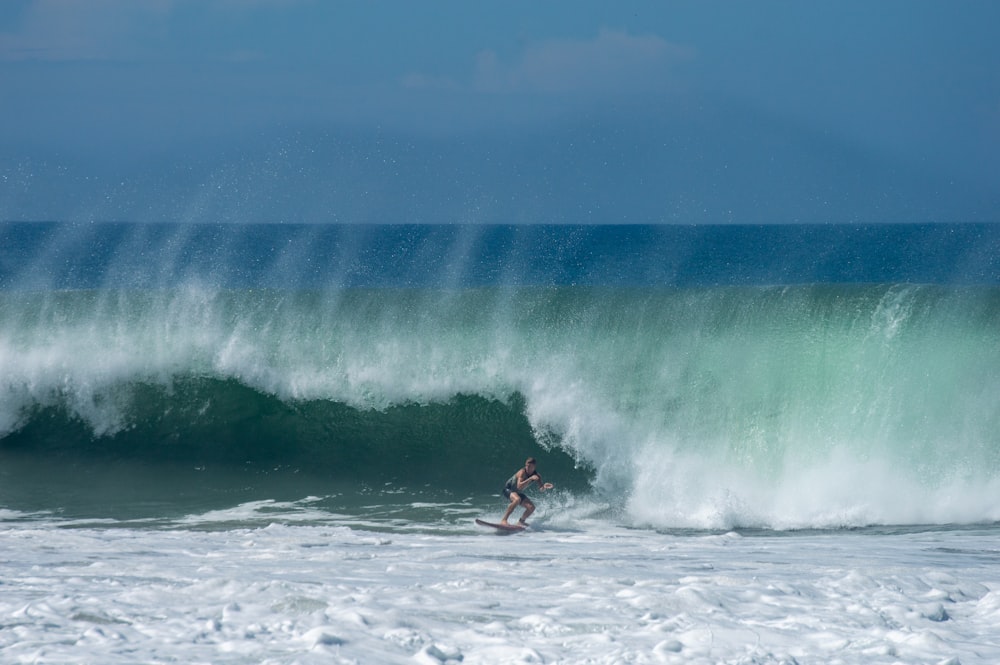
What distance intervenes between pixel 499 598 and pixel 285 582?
1418 mm

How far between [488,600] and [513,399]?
742 cm

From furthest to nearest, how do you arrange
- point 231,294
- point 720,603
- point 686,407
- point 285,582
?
point 231,294, point 686,407, point 285,582, point 720,603

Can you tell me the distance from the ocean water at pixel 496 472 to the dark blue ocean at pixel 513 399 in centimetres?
5

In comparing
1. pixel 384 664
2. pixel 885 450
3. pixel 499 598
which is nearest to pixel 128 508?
pixel 499 598

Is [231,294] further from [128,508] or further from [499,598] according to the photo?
[499,598]

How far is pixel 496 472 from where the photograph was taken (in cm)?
1278

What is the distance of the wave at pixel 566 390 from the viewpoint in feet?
38.2

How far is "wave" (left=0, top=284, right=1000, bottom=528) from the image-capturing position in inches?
459

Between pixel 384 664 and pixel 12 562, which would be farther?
pixel 12 562

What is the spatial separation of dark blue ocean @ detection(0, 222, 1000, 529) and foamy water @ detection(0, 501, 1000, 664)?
2329 mm

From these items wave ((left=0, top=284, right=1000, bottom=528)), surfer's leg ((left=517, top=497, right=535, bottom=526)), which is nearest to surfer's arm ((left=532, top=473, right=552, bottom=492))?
surfer's leg ((left=517, top=497, right=535, bottom=526))

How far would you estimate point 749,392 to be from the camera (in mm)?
13055

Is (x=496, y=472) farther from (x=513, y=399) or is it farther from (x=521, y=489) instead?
(x=521, y=489)

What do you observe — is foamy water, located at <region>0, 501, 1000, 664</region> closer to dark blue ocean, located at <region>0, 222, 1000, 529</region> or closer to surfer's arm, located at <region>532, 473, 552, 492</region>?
surfer's arm, located at <region>532, 473, 552, 492</region>
